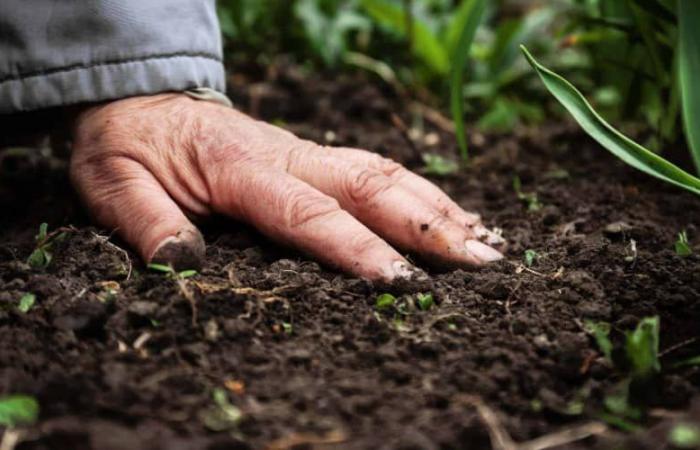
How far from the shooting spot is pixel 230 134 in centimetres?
142

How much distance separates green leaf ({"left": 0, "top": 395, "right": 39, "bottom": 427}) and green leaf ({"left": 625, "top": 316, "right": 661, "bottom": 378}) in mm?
692

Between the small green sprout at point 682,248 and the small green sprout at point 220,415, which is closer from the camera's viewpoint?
the small green sprout at point 220,415

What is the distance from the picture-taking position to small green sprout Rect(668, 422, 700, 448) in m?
0.80

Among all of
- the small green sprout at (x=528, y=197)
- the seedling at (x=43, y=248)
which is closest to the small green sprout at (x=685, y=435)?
the small green sprout at (x=528, y=197)

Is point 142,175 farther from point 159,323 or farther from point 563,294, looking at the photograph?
point 563,294

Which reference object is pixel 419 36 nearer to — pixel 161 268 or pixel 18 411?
pixel 161 268

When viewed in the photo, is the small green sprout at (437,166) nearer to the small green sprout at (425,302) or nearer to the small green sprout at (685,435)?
the small green sprout at (425,302)

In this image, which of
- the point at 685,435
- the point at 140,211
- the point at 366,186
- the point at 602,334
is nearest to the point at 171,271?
the point at 140,211

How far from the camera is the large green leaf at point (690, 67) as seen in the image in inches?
50.7

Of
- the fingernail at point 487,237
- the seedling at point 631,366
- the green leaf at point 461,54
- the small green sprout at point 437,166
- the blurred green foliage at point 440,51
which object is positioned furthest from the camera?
the blurred green foliage at point 440,51

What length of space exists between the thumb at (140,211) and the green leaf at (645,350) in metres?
0.62

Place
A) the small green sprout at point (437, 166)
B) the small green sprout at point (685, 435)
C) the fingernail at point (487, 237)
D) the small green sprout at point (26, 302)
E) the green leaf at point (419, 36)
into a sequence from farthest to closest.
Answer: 1. the green leaf at point (419, 36)
2. the small green sprout at point (437, 166)
3. the fingernail at point (487, 237)
4. the small green sprout at point (26, 302)
5. the small green sprout at point (685, 435)

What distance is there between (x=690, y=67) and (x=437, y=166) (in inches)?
25.8

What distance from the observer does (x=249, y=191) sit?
1.33m
